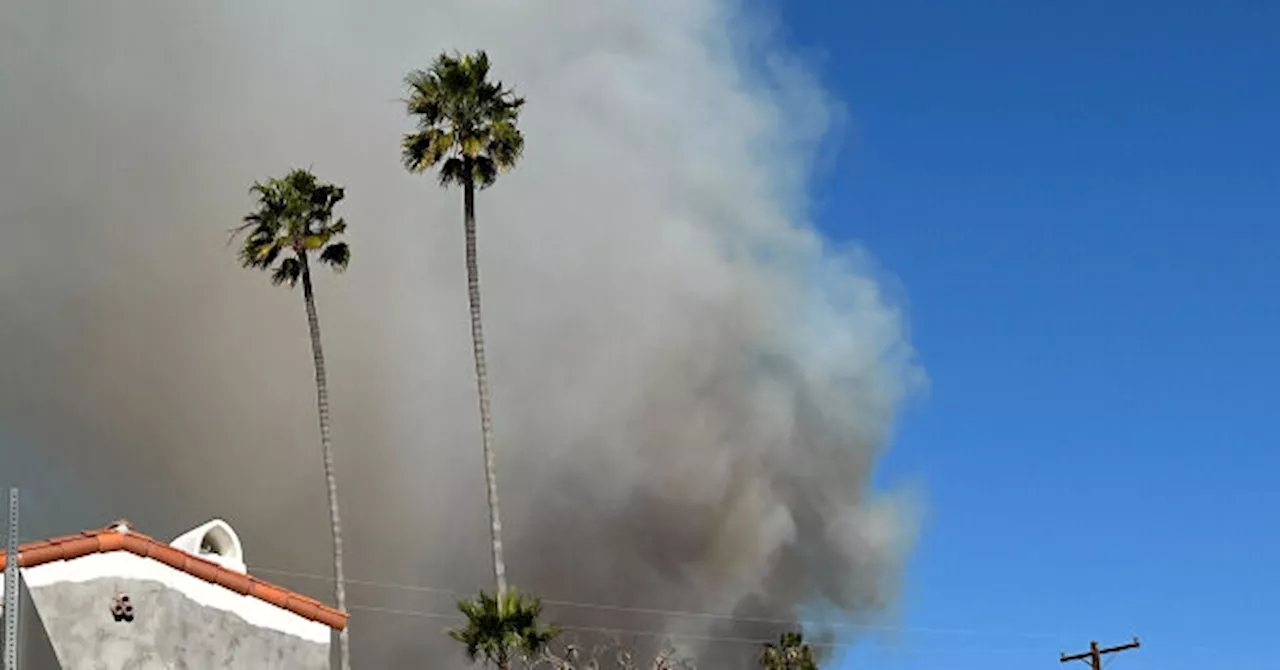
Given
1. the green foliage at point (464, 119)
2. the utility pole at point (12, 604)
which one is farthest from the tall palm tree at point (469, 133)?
the utility pole at point (12, 604)

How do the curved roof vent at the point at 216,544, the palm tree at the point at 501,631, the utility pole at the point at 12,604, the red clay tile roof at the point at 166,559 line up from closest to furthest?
the utility pole at the point at 12,604
the red clay tile roof at the point at 166,559
the curved roof vent at the point at 216,544
the palm tree at the point at 501,631

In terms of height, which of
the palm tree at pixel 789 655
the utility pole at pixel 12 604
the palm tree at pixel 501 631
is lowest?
the utility pole at pixel 12 604

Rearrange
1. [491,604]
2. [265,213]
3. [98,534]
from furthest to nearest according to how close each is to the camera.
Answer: [265,213] → [491,604] → [98,534]

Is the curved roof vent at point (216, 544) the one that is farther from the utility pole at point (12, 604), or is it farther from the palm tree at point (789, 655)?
the palm tree at point (789, 655)

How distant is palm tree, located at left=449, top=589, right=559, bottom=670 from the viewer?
1991 inches

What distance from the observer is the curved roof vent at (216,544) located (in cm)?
2956

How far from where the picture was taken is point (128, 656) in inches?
986

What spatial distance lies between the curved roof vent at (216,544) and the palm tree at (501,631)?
20690mm

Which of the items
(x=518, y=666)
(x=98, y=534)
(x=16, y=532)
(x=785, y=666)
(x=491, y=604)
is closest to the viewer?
(x=16, y=532)

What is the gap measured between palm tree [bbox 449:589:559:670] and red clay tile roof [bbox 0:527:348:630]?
21.5 meters

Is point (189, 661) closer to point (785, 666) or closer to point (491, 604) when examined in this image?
point (491, 604)

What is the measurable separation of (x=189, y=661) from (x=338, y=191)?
129 feet

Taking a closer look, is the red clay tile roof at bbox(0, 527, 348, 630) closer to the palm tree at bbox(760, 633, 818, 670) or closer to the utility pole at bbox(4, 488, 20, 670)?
the utility pole at bbox(4, 488, 20, 670)

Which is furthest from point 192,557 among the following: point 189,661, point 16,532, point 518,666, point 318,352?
point 318,352
